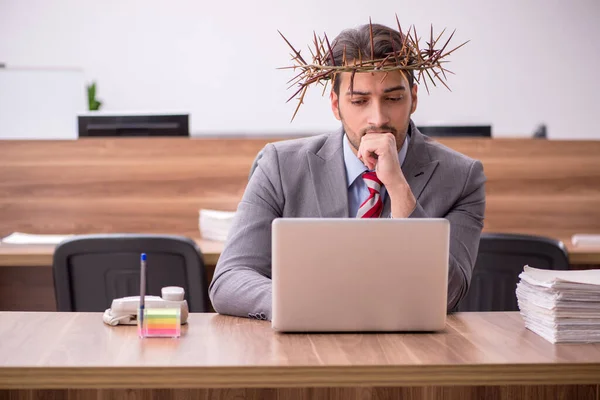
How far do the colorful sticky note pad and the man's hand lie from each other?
1.86 ft

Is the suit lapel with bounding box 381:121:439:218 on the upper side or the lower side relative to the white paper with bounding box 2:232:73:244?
upper

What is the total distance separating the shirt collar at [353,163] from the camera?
202 cm

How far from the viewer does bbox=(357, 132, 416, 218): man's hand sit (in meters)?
1.77

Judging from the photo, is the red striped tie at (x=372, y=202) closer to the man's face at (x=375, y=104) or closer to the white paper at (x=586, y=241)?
the man's face at (x=375, y=104)

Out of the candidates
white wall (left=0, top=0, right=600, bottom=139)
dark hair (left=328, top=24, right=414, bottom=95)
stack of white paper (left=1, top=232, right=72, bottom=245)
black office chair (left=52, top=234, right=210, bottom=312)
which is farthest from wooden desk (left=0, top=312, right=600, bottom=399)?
white wall (left=0, top=0, right=600, bottom=139)

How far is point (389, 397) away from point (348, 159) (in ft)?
2.75

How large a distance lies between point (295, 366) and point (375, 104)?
0.77 m

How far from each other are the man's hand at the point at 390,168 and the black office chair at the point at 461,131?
1726 mm

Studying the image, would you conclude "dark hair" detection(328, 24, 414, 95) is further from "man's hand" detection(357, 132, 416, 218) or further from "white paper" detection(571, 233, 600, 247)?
"white paper" detection(571, 233, 600, 247)

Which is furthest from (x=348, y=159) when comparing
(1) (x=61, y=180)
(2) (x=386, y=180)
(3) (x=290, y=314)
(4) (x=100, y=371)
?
(1) (x=61, y=180)

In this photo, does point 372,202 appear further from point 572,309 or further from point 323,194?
point 572,309

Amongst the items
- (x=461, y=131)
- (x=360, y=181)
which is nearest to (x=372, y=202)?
(x=360, y=181)

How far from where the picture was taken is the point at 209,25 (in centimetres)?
661

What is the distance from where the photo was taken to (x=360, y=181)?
2031 mm
